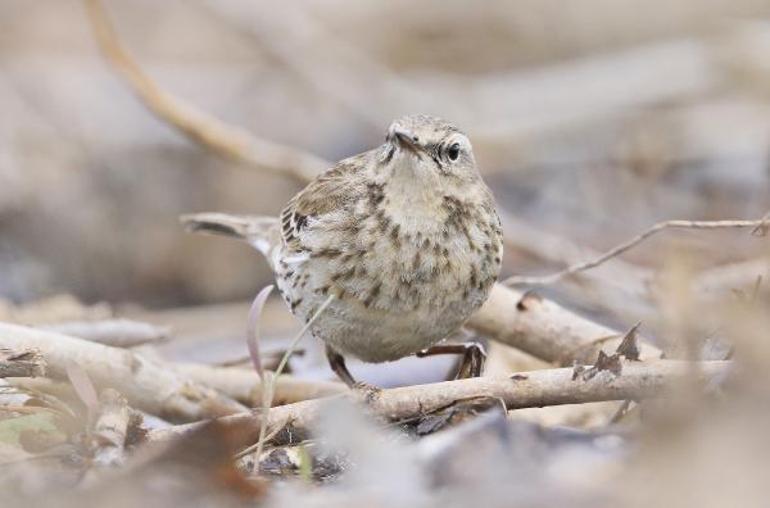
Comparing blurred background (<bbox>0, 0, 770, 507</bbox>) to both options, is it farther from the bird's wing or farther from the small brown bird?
the small brown bird

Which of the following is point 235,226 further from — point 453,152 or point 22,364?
point 22,364

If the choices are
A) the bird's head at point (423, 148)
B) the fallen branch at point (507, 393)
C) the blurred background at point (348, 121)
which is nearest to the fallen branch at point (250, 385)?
the bird's head at point (423, 148)

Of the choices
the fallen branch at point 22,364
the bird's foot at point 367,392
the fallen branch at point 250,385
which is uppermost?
the fallen branch at point 22,364

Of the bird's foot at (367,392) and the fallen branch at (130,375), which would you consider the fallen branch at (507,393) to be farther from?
the fallen branch at (130,375)

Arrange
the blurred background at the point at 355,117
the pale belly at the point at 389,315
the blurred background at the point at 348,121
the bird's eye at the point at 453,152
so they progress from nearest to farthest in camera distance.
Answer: the pale belly at the point at 389,315 < the bird's eye at the point at 453,152 < the blurred background at the point at 348,121 < the blurred background at the point at 355,117

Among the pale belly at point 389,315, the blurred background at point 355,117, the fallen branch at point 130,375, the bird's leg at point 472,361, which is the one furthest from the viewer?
the blurred background at point 355,117

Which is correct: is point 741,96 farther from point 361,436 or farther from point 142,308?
point 361,436
